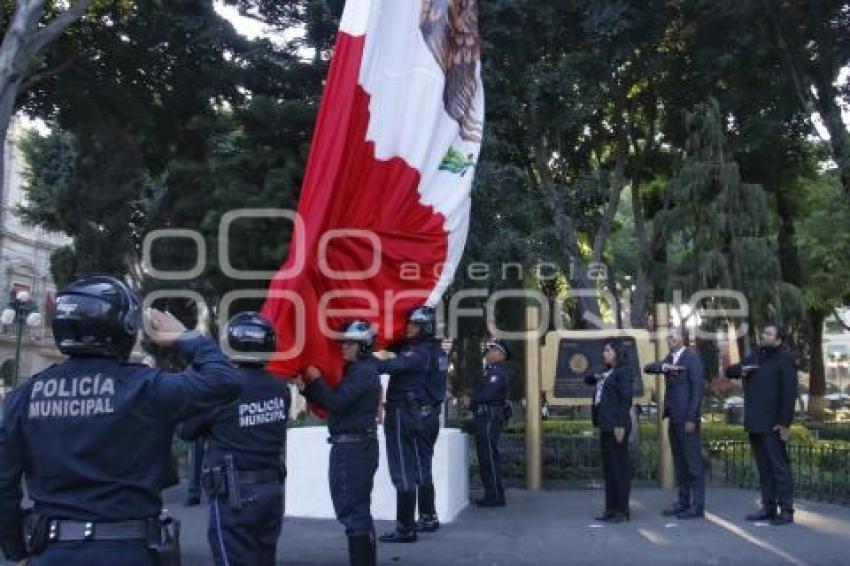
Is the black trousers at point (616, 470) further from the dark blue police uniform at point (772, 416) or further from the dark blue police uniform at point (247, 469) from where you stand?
the dark blue police uniform at point (247, 469)

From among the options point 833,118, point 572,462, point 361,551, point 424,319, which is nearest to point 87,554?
point 361,551

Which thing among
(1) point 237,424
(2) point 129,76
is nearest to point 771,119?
(2) point 129,76

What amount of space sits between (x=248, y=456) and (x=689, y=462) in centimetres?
603

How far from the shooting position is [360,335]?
712 cm

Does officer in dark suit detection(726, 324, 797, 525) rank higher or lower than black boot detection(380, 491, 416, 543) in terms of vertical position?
higher

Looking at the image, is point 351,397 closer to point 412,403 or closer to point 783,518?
point 412,403

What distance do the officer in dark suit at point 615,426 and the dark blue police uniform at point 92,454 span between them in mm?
7254

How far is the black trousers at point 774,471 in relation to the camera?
9859 mm

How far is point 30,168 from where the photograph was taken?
93.9 ft

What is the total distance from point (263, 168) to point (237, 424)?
34.4 ft

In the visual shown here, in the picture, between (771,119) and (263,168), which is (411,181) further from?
(771,119)

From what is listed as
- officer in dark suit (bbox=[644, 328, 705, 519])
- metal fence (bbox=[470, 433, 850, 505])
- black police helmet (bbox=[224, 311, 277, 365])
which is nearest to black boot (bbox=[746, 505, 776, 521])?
officer in dark suit (bbox=[644, 328, 705, 519])

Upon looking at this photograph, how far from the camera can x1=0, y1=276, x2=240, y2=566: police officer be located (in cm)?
348

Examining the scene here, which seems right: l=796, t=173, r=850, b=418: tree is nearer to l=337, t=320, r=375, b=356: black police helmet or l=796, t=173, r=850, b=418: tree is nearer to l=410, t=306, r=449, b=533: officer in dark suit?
l=410, t=306, r=449, b=533: officer in dark suit
